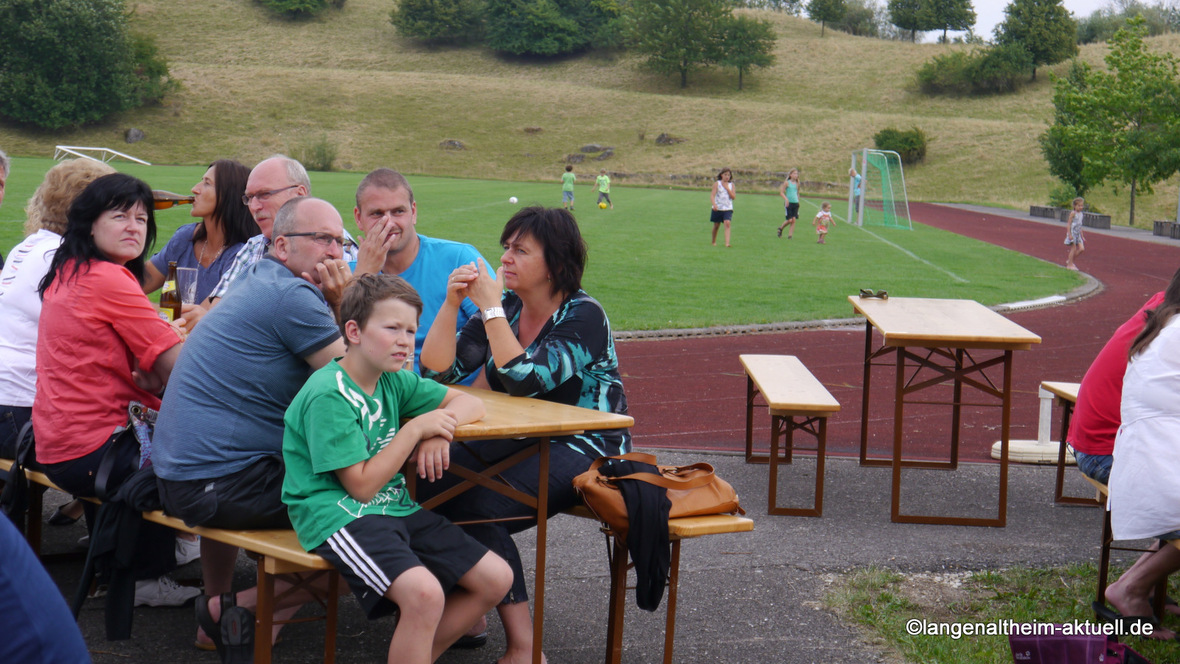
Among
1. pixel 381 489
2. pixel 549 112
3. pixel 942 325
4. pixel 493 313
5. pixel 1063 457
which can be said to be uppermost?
pixel 549 112

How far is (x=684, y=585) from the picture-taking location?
431 cm

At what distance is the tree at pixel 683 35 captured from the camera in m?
81.5

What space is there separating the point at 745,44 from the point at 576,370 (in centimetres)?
8151

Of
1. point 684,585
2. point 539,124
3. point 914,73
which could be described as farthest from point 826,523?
point 914,73

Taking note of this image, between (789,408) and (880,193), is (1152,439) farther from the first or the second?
(880,193)

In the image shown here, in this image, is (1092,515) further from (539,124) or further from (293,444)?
(539,124)

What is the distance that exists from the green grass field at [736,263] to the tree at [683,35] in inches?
2083

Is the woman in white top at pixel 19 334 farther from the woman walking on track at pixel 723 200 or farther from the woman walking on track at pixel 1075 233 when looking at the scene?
the woman walking on track at pixel 1075 233

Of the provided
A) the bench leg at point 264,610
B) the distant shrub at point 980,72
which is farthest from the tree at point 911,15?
the bench leg at point 264,610

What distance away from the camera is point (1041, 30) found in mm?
76562

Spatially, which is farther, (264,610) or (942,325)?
(942,325)

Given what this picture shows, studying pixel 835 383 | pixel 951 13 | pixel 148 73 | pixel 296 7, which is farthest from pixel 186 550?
pixel 951 13

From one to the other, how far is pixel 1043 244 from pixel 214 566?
27.2 m

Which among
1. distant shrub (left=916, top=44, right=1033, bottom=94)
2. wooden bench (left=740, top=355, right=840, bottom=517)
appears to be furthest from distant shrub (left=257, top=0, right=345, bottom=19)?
wooden bench (left=740, top=355, right=840, bottom=517)
